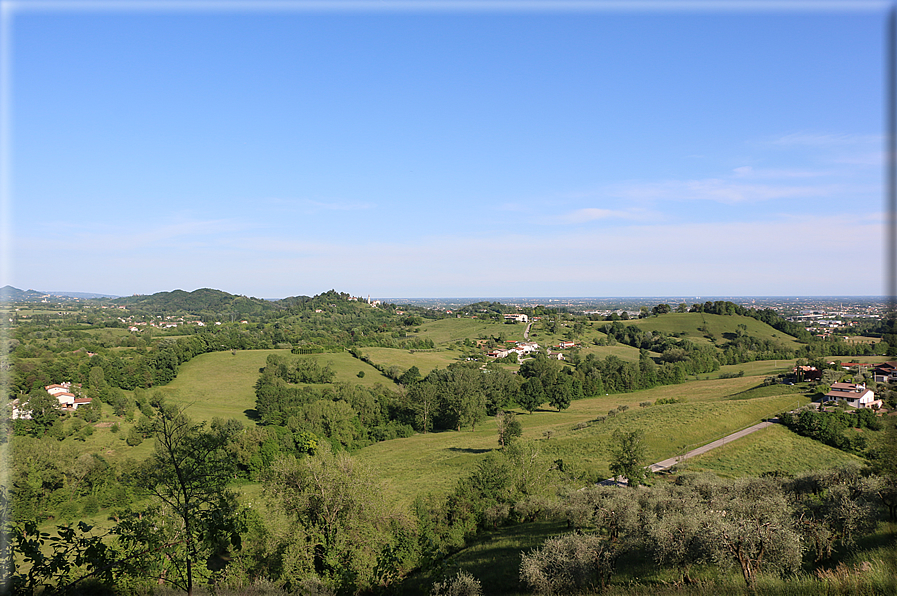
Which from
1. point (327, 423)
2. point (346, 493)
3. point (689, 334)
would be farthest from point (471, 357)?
point (346, 493)

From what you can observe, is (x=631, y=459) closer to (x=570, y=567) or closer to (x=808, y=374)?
(x=570, y=567)

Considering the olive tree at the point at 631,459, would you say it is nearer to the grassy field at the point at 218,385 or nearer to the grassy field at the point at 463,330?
the grassy field at the point at 218,385

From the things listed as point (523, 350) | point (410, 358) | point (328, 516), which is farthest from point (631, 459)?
point (523, 350)

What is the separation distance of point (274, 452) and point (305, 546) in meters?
34.6

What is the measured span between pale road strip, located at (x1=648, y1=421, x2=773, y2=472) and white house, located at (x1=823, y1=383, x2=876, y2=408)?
10.2 metres

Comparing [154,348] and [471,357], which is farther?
[471,357]

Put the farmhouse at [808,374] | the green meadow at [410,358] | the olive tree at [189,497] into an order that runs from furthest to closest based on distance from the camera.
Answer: the green meadow at [410,358] → the farmhouse at [808,374] → the olive tree at [189,497]

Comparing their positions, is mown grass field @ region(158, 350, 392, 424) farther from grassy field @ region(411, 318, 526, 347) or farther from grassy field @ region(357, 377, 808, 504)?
grassy field @ region(411, 318, 526, 347)

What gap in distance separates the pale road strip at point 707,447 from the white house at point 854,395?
33.6ft

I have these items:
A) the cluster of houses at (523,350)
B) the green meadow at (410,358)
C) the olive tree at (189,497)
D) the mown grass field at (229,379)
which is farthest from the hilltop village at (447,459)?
the cluster of houses at (523,350)

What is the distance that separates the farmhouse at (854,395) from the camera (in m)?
47.9

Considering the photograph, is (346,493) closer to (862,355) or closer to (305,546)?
(305,546)

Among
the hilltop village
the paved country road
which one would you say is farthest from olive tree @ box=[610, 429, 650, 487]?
the paved country road

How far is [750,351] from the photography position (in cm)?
11262
